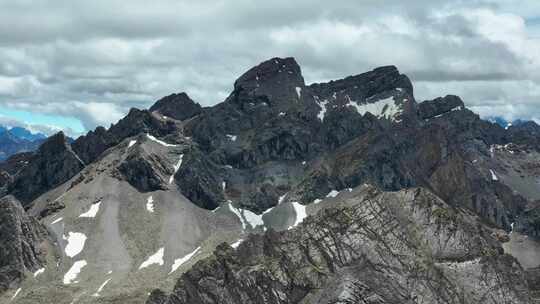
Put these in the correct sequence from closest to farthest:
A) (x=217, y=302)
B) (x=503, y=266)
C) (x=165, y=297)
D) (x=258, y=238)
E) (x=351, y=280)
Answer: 1. (x=351, y=280)
2. (x=503, y=266)
3. (x=217, y=302)
4. (x=165, y=297)
5. (x=258, y=238)

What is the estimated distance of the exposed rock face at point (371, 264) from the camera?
116 meters

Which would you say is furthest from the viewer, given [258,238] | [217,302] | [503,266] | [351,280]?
[258,238]

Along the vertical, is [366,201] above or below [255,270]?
above

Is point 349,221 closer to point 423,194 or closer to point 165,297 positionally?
point 423,194

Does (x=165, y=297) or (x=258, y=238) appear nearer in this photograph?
(x=165, y=297)

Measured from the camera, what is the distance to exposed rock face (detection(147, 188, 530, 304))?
116m

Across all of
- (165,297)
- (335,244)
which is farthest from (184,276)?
(335,244)

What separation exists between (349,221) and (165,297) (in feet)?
143

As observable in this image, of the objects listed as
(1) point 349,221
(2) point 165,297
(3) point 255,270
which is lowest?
(2) point 165,297

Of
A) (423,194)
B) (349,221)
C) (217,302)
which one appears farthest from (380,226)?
(217,302)

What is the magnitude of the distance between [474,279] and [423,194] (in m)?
24.7

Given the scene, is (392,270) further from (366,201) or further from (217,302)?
(217,302)

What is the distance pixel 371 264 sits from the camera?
388 feet

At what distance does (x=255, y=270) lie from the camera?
129 metres
